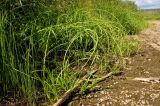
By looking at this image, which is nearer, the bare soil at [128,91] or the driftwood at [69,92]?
the driftwood at [69,92]

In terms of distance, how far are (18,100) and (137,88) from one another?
109 cm

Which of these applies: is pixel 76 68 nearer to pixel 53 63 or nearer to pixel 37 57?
pixel 53 63

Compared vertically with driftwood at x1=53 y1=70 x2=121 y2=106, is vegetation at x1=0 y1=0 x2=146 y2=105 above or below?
above

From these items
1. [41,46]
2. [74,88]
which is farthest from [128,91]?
[41,46]

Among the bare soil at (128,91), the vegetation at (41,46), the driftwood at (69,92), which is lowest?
the bare soil at (128,91)

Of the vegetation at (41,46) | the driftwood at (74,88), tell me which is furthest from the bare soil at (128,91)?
the vegetation at (41,46)

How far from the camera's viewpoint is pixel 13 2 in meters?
3.85

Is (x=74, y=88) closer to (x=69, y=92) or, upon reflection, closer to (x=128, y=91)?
(x=69, y=92)

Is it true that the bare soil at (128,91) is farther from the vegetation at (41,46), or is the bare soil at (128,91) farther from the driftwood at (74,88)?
the vegetation at (41,46)

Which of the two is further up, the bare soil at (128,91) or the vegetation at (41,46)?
the vegetation at (41,46)

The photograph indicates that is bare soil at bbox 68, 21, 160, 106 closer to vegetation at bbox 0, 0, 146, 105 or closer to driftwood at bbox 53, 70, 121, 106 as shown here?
driftwood at bbox 53, 70, 121, 106

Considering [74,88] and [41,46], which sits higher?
[41,46]

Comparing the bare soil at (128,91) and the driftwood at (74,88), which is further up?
the driftwood at (74,88)

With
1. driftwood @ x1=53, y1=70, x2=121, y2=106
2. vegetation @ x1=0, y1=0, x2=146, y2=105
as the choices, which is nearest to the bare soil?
driftwood @ x1=53, y1=70, x2=121, y2=106
